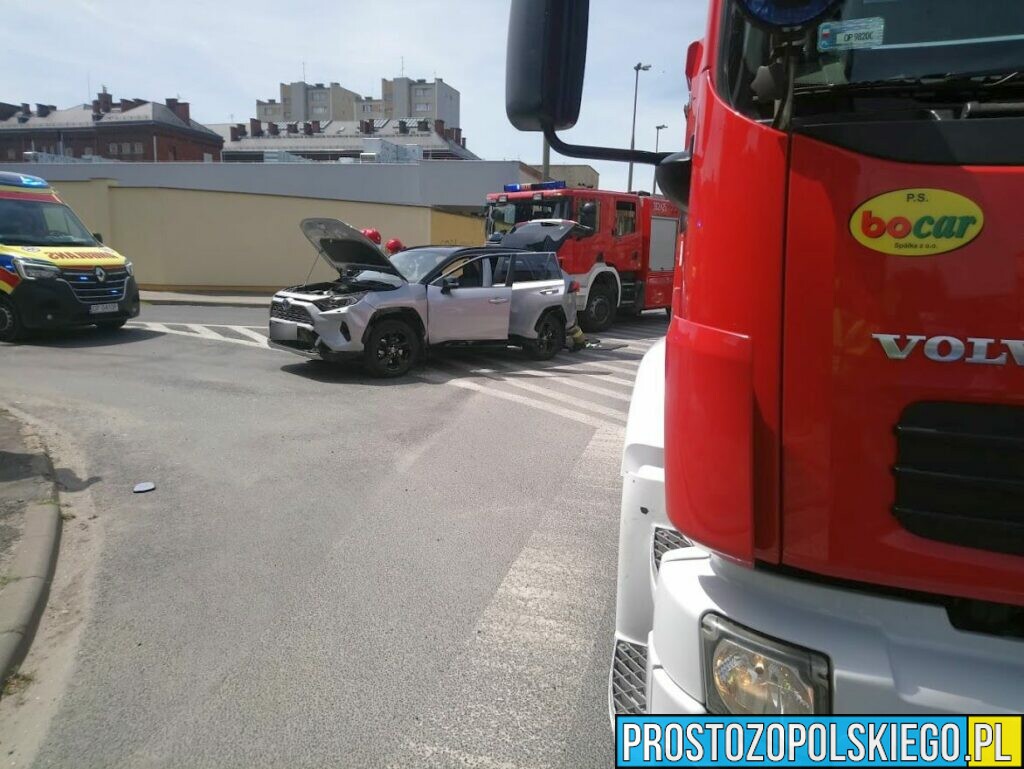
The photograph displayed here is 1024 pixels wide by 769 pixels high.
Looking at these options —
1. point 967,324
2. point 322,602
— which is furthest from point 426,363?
point 967,324

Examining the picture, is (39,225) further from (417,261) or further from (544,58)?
(544,58)

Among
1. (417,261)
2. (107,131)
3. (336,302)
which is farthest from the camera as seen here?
(107,131)

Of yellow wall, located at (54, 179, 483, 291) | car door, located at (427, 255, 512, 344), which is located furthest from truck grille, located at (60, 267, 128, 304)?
yellow wall, located at (54, 179, 483, 291)

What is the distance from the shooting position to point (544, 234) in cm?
1412

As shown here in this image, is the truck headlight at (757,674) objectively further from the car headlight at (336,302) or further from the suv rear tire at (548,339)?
the suv rear tire at (548,339)

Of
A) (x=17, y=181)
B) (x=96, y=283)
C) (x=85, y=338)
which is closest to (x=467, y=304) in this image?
(x=96, y=283)

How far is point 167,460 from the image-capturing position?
584cm

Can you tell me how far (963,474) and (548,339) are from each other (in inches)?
398

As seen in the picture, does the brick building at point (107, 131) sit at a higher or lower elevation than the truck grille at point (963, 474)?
higher

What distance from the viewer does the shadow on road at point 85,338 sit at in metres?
11.2

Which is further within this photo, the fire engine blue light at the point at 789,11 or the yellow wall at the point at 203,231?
the yellow wall at the point at 203,231

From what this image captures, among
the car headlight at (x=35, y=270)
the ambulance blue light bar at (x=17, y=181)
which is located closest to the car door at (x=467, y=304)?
the car headlight at (x=35, y=270)

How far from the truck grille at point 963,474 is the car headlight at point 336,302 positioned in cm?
810

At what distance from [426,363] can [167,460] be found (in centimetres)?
521
